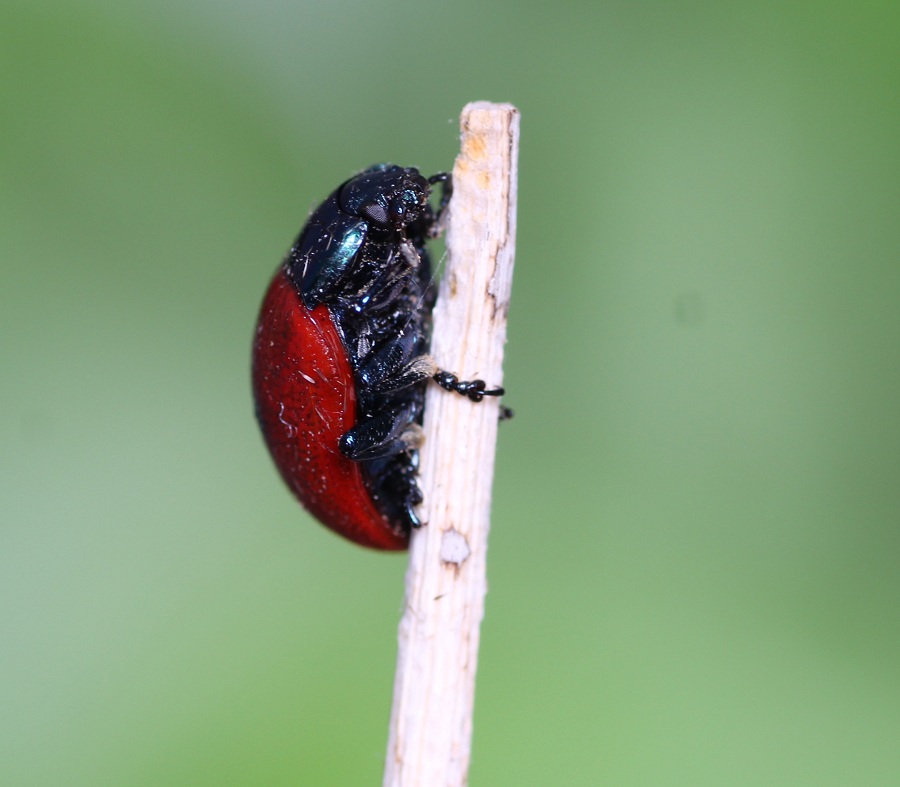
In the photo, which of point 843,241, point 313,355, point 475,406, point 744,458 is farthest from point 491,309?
point 843,241

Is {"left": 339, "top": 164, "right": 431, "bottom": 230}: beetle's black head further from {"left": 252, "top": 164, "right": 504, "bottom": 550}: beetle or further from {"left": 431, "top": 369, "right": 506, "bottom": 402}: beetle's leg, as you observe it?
{"left": 431, "top": 369, "right": 506, "bottom": 402}: beetle's leg

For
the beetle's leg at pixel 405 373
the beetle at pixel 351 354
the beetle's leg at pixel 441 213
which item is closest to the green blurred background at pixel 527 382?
the beetle at pixel 351 354

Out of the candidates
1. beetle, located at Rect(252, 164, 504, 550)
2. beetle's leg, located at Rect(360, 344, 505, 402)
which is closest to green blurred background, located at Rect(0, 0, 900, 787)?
beetle, located at Rect(252, 164, 504, 550)

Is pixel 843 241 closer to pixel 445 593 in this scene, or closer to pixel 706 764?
pixel 706 764

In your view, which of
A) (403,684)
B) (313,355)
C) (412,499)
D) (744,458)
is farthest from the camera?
(744,458)

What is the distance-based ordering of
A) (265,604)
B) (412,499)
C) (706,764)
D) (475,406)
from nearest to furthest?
1. (475,406)
2. (412,499)
3. (706,764)
4. (265,604)
